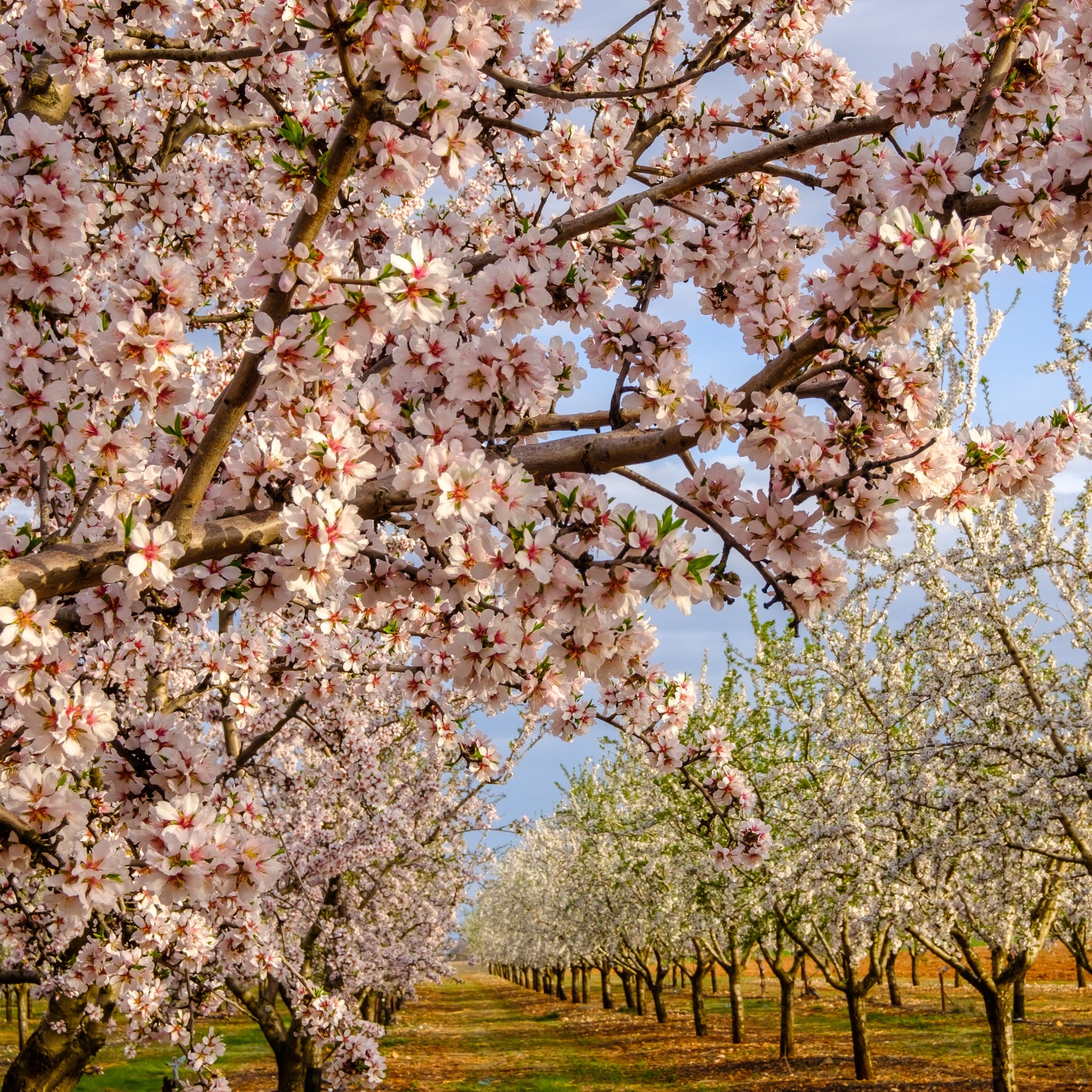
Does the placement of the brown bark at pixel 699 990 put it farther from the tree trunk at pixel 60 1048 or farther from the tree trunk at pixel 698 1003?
the tree trunk at pixel 60 1048

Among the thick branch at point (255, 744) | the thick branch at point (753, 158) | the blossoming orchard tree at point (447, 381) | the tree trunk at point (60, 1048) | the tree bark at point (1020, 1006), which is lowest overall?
the tree bark at point (1020, 1006)

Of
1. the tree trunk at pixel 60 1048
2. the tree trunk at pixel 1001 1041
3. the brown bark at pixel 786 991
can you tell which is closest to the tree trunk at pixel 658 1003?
the brown bark at pixel 786 991

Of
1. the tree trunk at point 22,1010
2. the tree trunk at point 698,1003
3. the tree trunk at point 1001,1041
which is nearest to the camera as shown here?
the tree trunk at point 1001,1041

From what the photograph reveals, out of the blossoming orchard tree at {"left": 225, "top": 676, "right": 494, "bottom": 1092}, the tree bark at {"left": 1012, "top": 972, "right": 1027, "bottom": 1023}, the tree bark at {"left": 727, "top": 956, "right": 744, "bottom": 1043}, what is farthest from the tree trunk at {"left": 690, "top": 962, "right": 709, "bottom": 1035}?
the blossoming orchard tree at {"left": 225, "top": 676, "right": 494, "bottom": 1092}

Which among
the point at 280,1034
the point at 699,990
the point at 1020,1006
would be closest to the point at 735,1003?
the point at 699,990

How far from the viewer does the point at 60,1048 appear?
295 inches

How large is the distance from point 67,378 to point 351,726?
8.51m

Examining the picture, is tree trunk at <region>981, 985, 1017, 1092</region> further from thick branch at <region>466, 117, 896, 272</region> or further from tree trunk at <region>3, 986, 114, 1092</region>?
thick branch at <region>466, 117, 896, 272</region>

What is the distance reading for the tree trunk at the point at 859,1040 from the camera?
14016 millimetres

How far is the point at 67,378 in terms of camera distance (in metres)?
3.32

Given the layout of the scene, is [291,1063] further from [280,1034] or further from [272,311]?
[272,311]

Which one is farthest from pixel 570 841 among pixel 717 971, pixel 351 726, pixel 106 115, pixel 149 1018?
pixel 106 115

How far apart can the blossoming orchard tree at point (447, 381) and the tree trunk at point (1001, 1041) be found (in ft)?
26.9

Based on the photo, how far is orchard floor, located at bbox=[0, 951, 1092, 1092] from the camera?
583 inches
